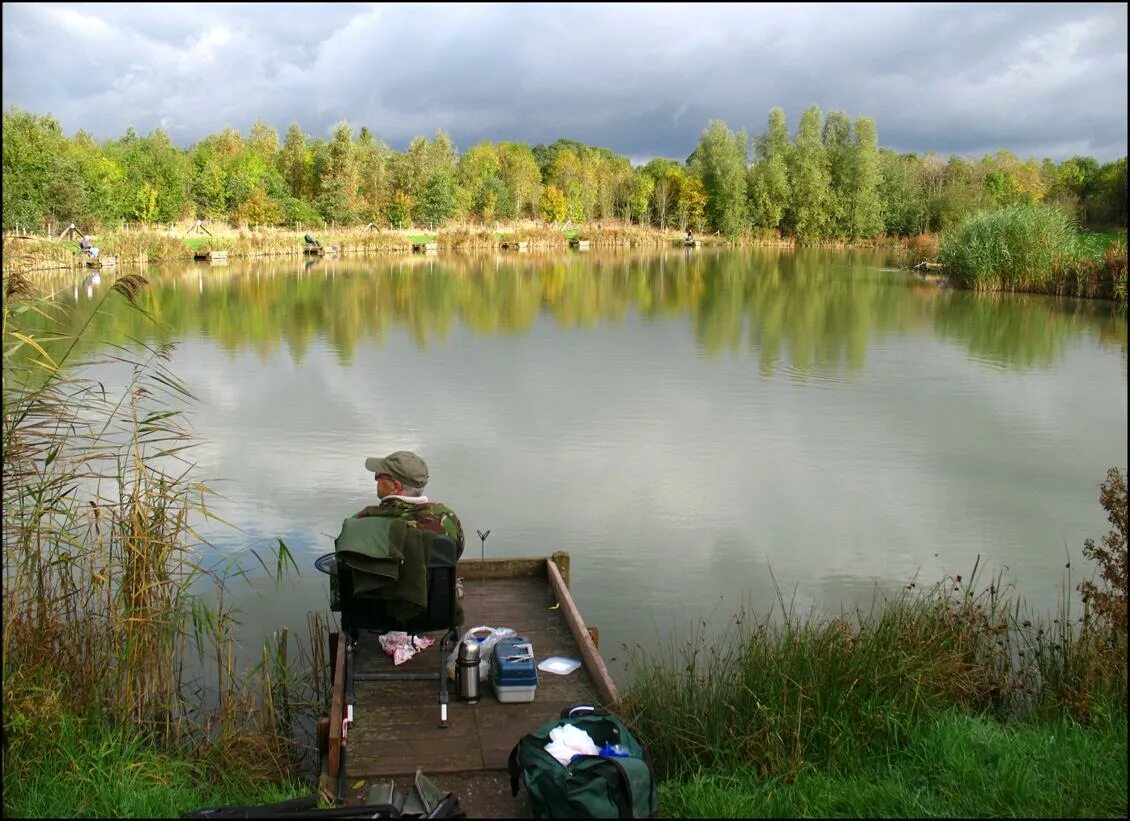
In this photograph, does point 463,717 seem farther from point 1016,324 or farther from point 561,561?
point 1016,324

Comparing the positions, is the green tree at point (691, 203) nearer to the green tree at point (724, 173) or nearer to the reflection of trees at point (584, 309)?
the green tree at point (724, 173)

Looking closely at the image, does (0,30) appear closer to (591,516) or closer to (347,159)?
(591,516)

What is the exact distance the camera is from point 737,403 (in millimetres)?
11672

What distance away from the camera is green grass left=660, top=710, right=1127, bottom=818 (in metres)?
2.85

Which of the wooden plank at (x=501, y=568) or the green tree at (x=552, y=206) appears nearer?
the wooden plank at (x=501, y=568)

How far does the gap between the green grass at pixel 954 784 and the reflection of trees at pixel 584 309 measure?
36.1ft

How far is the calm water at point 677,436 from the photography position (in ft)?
20.7

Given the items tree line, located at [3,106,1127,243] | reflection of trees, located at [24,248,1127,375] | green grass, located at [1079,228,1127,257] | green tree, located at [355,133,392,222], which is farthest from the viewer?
green tree, located at [355,133,392,222]

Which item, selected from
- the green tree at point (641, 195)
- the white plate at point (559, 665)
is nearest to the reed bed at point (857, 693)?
the white plate at point (559, 665)

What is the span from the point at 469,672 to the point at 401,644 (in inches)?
19.2

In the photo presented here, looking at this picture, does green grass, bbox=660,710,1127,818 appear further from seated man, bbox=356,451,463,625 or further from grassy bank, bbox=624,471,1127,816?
seated man, bbox=356,451,463,625

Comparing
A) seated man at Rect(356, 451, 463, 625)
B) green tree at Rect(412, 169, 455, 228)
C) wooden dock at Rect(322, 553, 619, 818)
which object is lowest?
wooden dock at Rect(322, 553, 619, 818)

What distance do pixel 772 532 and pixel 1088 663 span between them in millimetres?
3247

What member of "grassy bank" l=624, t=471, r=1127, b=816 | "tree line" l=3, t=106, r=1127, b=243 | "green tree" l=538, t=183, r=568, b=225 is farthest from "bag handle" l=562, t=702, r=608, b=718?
"green tree" l=538, t=183, r=568, b=225
